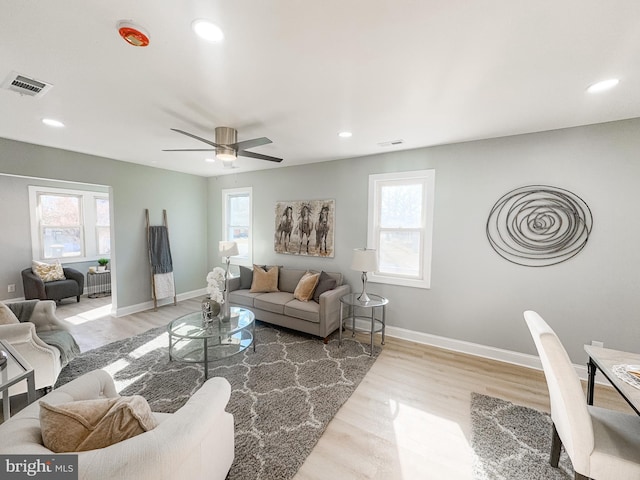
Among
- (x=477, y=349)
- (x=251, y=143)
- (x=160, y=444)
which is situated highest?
(x=251, y=143)

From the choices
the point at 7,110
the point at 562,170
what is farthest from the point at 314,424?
the point at 7,110

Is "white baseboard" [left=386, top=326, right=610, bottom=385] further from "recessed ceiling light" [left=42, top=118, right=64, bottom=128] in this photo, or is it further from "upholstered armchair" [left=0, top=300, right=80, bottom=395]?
"recessed ceiling light" [left=42, top=118, right=64, bottom=128]

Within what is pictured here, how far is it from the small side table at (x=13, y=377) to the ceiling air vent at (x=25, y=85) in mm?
1898

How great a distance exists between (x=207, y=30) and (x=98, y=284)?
20.6 feet

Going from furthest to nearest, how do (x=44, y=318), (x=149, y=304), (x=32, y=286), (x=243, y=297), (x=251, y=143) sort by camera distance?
(x=149, y=304)
(x=32, y=286)
(x=243, y=297)
(x=44, y=318)
(x=251, y=143)

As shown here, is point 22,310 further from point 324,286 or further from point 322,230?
point 322,230

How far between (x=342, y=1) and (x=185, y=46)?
92 centimetres

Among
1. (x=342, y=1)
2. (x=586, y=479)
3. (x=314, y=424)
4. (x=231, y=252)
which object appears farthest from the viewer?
(x=231, y=252)

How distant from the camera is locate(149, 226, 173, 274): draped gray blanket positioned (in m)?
4.57

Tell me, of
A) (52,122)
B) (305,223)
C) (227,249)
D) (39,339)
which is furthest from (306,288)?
(52,122)

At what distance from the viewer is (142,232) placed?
177 inches

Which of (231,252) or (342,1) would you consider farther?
(231,252)

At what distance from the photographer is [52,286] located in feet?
14.8

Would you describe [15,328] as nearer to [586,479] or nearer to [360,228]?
[360,228]
